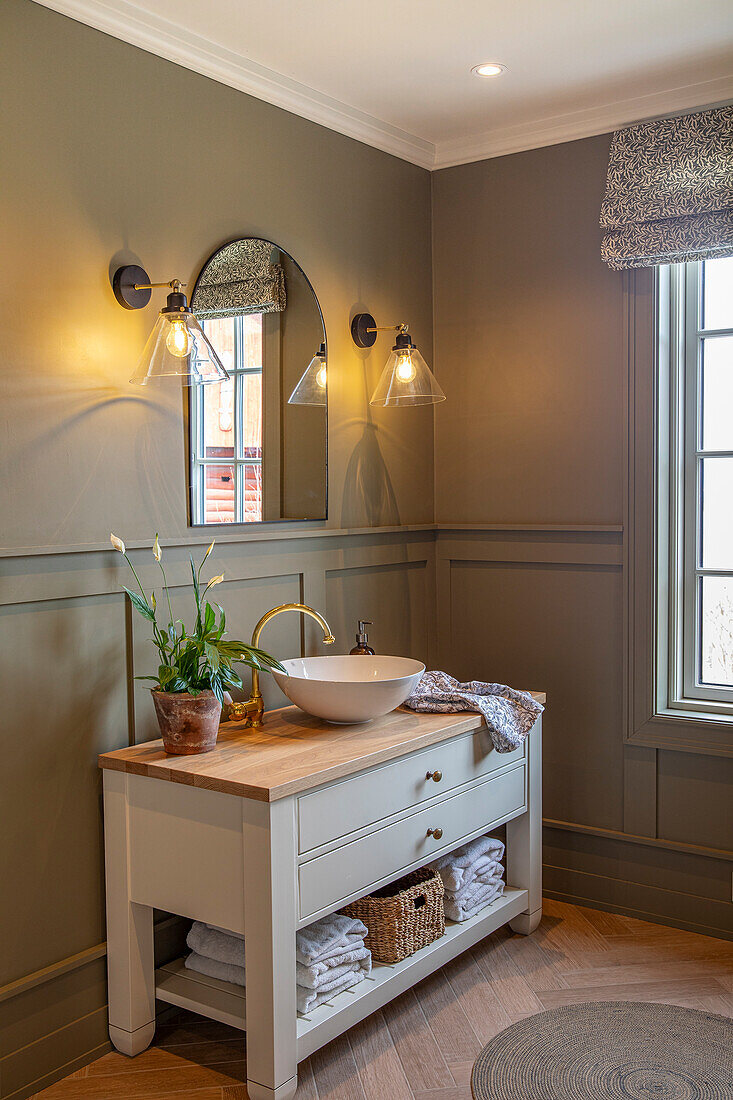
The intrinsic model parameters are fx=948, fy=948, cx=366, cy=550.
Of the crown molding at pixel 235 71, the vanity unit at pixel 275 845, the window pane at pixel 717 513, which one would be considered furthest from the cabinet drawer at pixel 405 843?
the crown molding at pixel 235 71

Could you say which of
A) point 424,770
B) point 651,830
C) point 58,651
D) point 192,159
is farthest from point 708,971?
point 192,159

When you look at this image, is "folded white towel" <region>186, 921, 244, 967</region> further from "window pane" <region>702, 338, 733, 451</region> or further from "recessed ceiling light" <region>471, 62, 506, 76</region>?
"recessed ceiling light" <region>471, 62, 506, 76</region>

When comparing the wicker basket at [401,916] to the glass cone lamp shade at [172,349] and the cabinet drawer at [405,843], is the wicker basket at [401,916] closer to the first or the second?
the cabinet drawer at [405,843]

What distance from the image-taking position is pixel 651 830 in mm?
3055

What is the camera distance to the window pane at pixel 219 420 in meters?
2.55

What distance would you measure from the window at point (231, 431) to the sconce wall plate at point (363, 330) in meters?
0.48

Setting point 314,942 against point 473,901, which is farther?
point 473,901

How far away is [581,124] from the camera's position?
3.06 m

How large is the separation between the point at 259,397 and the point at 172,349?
0.47 m

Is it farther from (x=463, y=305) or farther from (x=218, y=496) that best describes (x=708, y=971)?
(x=463, y=305)

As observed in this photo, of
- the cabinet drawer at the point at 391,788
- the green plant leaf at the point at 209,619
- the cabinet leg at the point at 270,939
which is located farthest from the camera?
the green plant leaf at the point at 209,619

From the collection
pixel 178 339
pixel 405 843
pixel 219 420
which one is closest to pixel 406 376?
pixel 219 420

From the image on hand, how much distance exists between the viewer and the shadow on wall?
122 inches

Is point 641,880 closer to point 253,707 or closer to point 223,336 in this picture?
point 253,707
